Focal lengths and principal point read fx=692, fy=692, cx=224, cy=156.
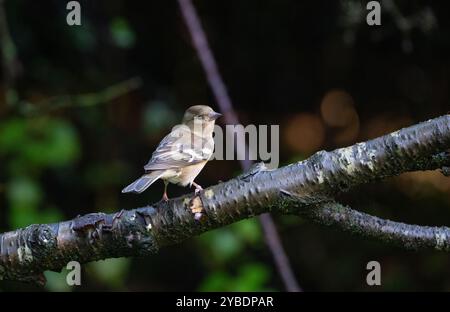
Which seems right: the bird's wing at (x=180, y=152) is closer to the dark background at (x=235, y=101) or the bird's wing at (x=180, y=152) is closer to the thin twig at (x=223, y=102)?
the thin twig at (x=223, y=102)

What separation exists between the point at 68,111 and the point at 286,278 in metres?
2.17

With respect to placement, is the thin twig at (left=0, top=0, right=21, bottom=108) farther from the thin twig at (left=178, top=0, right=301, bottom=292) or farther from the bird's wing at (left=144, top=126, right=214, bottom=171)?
the bird's wing at (left=144, top=126, right=214, bottom=171)

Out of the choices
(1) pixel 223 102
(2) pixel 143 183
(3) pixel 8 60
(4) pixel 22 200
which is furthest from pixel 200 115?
(3) pixel 8 60

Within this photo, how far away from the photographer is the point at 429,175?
489cm

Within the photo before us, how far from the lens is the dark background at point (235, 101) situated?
434cm

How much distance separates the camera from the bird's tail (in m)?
2.39

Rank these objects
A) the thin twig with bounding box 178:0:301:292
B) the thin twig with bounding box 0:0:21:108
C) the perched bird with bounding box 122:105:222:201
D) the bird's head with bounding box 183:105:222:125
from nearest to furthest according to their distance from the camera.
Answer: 1. the perched bird with bounding box 122:105:222:201
2. the bird's head with bounding box 183:105:222:125
3. the thin twig with bounding box 178:0:301:292
4. the thin twig with bounding box 0:0:21:108

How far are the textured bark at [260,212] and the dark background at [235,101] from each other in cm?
188

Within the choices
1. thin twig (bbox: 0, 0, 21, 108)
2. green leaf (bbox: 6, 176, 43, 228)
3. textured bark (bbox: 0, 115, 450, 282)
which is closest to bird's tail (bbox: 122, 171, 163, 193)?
textured bark (bbox: 0, 115, 450, 282)

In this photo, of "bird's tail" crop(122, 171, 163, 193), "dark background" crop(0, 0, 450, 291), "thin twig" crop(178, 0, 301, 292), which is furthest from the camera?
"dark background" crop(0, 0, 450, 291)

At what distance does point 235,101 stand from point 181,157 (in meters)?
2.59

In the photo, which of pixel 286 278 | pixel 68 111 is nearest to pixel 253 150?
pixel 286 278

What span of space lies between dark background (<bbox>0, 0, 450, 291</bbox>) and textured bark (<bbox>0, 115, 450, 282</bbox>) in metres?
1.88
